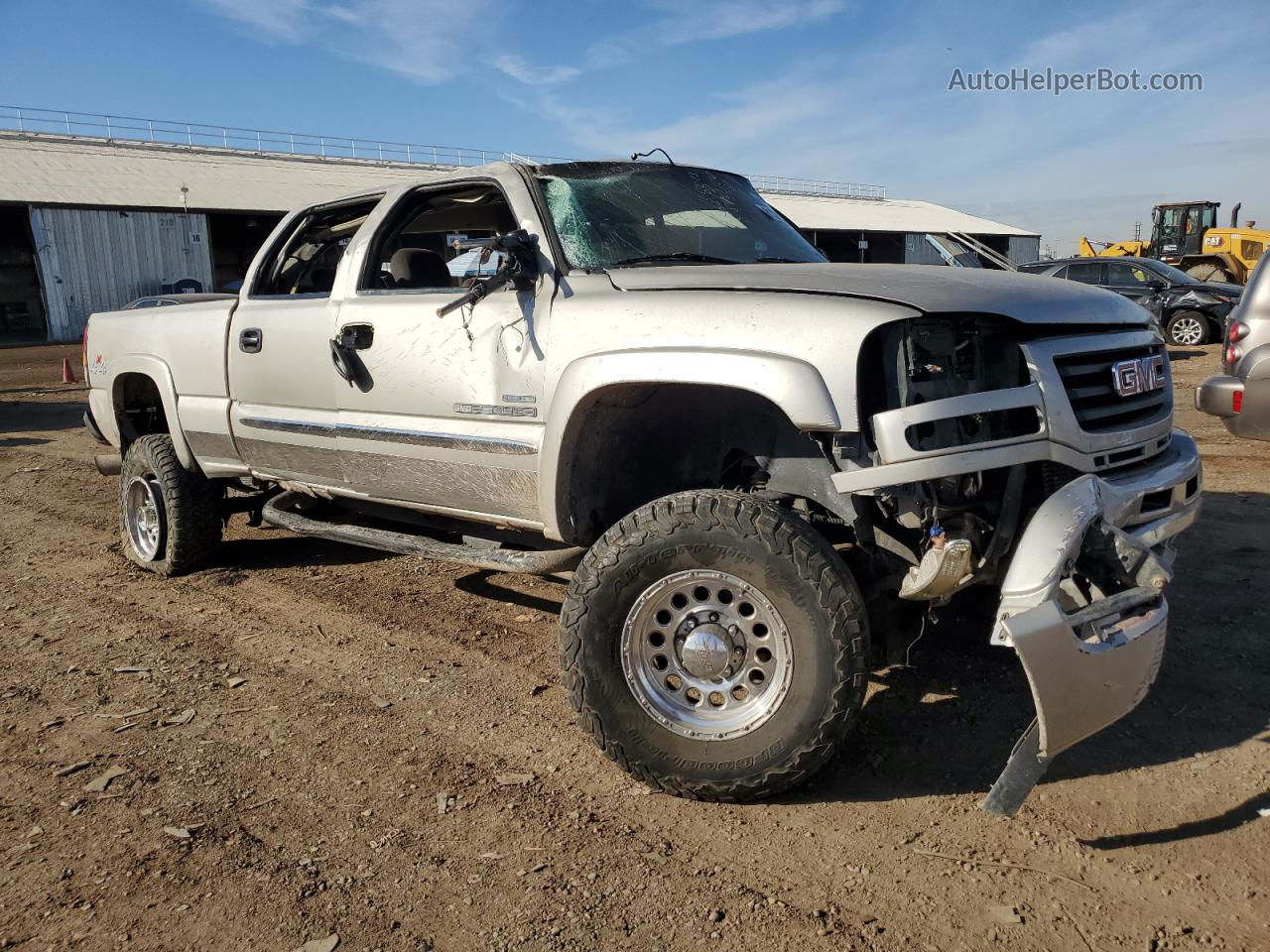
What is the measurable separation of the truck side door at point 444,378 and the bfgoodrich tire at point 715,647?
0.72m

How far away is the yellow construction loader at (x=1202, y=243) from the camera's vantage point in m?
24.6

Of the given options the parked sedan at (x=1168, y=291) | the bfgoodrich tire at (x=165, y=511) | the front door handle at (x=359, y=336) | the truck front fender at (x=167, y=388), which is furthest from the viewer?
the parked sedan at (x=1168, y=291)

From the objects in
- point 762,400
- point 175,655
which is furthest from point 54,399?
point 762,400

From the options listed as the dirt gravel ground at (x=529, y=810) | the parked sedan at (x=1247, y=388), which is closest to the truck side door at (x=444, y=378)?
the dirt gravel ground at (x=529, y=810)

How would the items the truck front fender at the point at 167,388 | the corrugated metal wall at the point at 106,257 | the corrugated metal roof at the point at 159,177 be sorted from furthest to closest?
the corrugated metal roof at the point at 159,177 < the corrugated metal wall at the point at 106,257 < the truck front fender at the point at 167,388

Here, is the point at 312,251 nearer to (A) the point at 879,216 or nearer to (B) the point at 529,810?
(B) the point at 529,810

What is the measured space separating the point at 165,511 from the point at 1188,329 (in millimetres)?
16811

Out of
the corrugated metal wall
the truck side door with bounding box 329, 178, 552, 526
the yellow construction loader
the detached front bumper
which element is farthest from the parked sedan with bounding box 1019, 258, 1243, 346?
the corrugated metal wall

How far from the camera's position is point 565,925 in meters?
2.45

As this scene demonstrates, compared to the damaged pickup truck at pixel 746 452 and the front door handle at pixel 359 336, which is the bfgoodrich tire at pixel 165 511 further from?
the front door handle at pixel 359 336

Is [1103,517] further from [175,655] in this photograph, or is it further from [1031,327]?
[175,655]

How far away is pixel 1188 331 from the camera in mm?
16734

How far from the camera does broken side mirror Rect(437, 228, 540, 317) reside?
350 cm

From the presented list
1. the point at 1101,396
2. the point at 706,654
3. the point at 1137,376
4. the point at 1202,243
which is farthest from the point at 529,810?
the point at 1202,243
